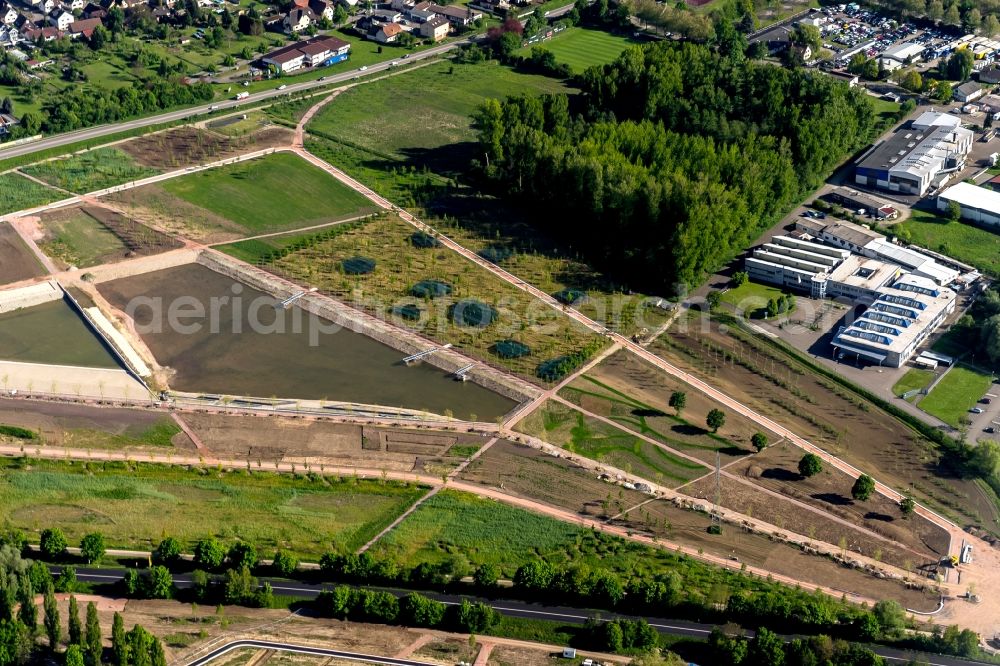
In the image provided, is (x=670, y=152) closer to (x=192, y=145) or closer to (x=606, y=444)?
(x=606, y=444)

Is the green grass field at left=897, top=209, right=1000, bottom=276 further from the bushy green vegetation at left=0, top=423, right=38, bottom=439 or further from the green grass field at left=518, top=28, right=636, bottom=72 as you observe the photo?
the bushy green vegetation at left=0, top=423, right=38, bottom=439

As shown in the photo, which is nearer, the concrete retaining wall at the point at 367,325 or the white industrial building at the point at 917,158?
the concrete retaining wall at the point at 367,325

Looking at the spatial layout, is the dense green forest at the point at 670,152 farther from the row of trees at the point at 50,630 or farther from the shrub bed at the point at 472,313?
the row of trees at the point at 50,630

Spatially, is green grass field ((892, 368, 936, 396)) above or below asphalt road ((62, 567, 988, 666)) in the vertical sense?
above

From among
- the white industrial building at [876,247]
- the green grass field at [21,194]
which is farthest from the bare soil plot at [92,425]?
the white industrial building at [876,247]

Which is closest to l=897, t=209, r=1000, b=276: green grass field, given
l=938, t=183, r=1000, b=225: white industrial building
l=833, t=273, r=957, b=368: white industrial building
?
l=938, t=183, r=1000, b=225: white industrial building

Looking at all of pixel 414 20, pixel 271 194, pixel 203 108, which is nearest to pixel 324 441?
pixel 271 194

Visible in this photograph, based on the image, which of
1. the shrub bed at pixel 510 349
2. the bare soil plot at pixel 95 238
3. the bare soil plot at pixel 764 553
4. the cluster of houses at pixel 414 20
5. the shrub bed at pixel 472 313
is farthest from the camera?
the cluster of houses at pixel 414 20
